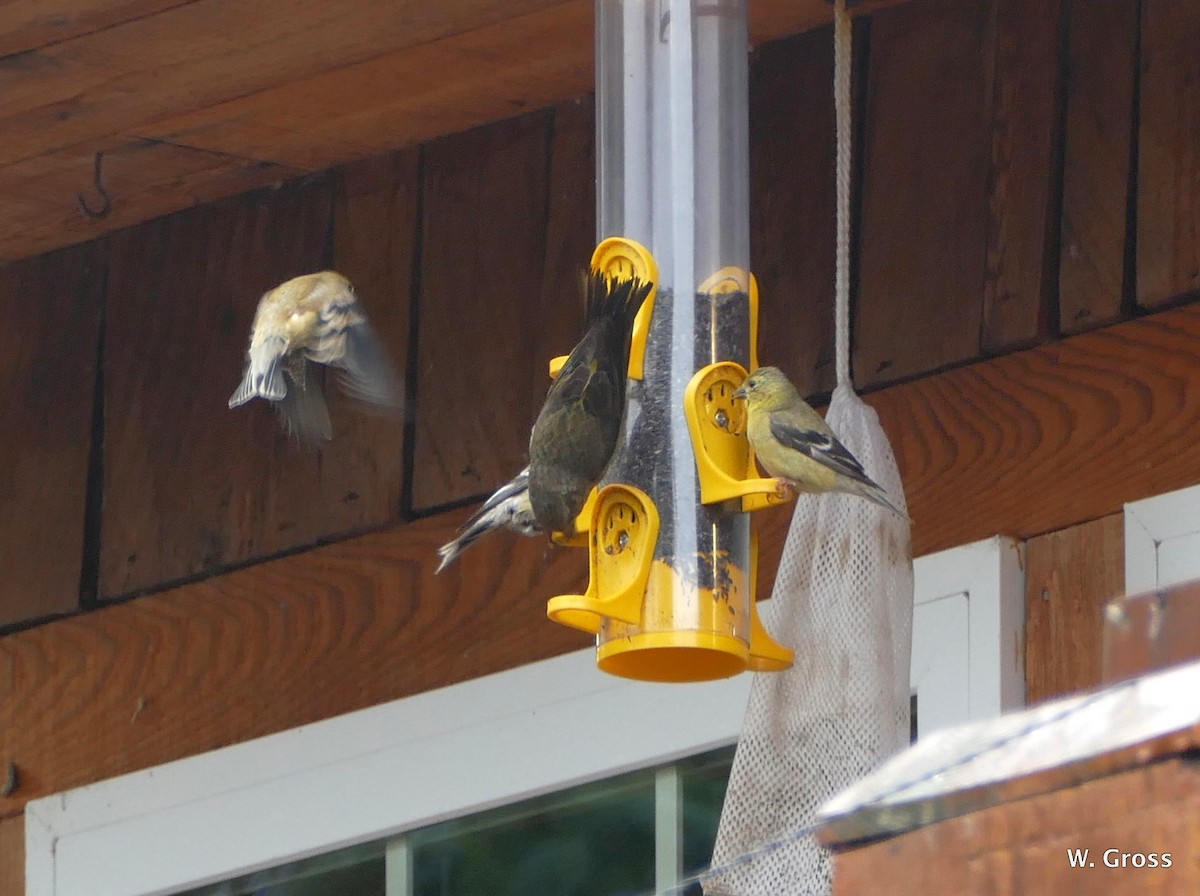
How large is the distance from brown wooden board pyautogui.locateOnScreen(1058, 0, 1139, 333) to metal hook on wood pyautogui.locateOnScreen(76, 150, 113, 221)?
6.73 ft

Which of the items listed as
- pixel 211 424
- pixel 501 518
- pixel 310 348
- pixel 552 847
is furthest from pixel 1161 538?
pixel 211 424

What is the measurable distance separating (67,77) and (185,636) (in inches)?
57.0

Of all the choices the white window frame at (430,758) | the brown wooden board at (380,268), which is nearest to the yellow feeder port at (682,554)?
the white window frame at (430,758)

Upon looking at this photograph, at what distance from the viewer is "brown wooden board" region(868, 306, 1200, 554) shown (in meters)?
5.02

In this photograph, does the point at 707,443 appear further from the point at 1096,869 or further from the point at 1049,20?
the point at 1096,869

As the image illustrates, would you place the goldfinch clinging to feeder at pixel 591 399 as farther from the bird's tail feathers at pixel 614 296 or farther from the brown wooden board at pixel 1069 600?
the brown wooden board at pixel 1069 600

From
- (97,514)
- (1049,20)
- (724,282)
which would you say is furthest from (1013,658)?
(97,514)

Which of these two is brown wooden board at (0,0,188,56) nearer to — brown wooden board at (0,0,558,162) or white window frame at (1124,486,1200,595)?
brown wooden board at (0,0,558,162)

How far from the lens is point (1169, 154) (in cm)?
518

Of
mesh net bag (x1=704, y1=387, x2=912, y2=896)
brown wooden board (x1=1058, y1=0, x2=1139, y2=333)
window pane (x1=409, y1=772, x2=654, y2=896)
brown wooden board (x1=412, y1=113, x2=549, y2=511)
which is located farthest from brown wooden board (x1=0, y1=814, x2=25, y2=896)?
brown wooden board (x1=1058, y1=0, x2=1139, y2=333)

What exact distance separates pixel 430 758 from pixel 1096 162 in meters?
1.84

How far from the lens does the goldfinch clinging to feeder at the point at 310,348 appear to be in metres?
5.72

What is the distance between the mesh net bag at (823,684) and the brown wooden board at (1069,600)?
0.50 metres

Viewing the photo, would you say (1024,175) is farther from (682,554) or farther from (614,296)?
(682,554)
